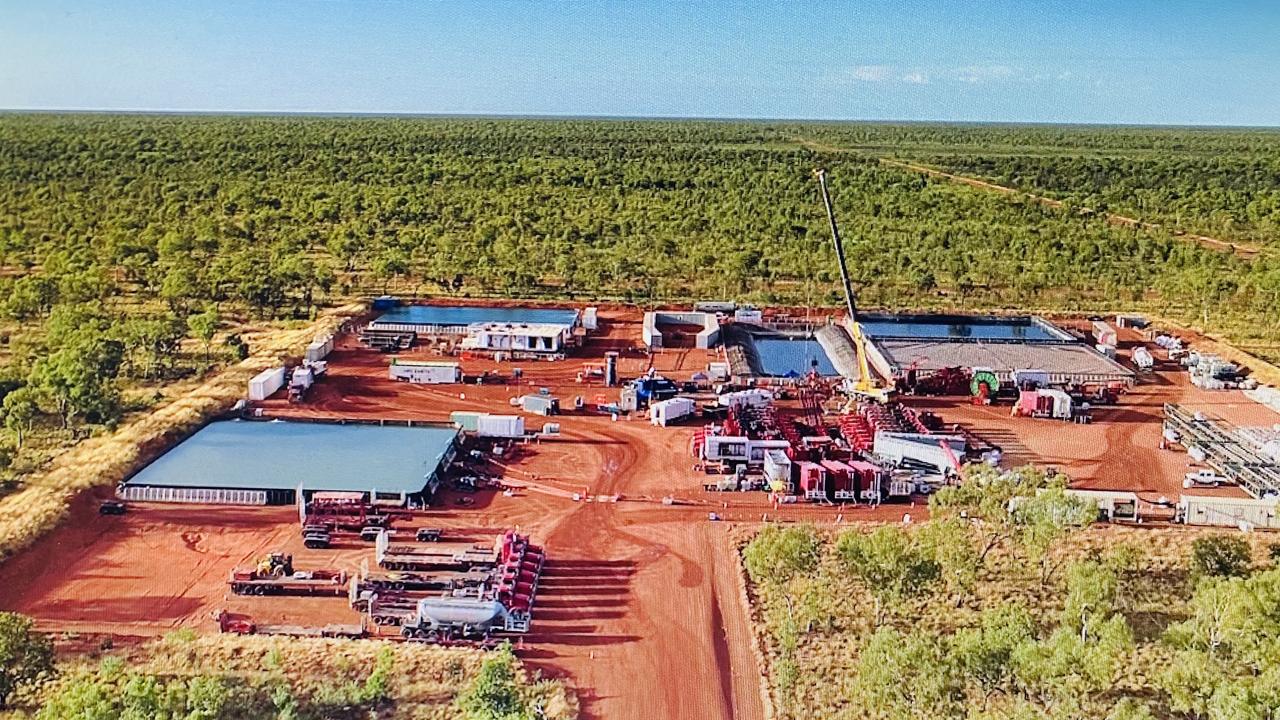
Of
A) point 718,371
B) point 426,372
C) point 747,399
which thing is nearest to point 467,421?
point 426,372

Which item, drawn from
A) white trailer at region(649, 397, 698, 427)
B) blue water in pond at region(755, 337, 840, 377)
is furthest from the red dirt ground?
blue water in pond at region(755, 337, 840, 377)

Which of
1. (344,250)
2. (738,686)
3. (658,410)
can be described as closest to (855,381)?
(658,410)

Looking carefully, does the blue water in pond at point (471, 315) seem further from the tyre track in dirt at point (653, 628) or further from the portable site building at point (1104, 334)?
the portable site building at point (1104, 334)

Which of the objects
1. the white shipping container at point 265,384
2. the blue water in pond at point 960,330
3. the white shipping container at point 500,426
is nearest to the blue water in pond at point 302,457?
the white shipping container at point 500,426

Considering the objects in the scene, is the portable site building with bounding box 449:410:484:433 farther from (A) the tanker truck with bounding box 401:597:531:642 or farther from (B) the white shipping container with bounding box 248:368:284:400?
(A) the tanker truck with bounding box 401:597:531:642

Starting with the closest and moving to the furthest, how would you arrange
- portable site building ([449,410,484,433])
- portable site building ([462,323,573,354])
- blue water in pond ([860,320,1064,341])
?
portable site building ([449,410,484,433])
portable site building ([462,323,573,354])
blue water in pond ([860,320,1064,341])
